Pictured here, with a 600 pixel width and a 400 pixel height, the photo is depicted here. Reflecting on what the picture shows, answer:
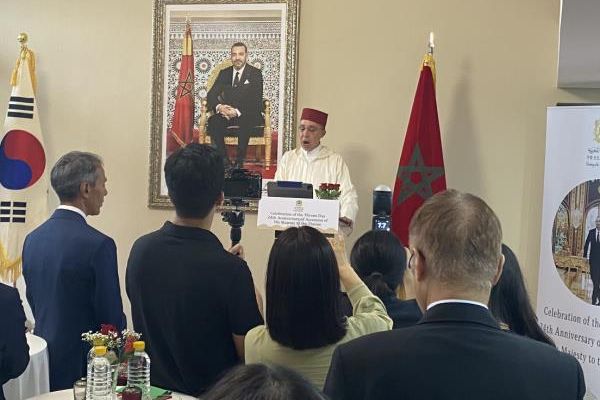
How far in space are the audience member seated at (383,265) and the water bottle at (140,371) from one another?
0.70 m

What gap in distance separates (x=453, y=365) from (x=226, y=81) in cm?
410

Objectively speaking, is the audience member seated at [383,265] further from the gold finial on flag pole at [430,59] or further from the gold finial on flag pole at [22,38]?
the gold finial on flag pole at [22,38]

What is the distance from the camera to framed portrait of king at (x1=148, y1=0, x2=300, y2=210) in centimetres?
486

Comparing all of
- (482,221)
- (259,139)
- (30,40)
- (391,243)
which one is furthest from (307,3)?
(482,221)

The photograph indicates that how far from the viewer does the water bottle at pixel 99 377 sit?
75.2 inches

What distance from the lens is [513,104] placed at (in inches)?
179

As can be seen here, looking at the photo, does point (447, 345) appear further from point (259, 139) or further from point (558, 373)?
point (259, 139)

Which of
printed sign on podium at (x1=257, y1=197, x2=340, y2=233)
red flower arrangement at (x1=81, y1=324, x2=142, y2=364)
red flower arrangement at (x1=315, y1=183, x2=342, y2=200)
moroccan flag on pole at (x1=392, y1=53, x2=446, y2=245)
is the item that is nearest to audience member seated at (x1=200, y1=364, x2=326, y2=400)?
red flower arrangement at (x1=81, y1=324, x2=142, y2=364)

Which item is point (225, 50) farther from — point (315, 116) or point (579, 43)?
point (579, 43)

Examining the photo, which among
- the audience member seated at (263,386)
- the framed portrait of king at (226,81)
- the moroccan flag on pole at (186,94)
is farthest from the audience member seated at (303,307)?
the moroccan flag on pole at (186,94)

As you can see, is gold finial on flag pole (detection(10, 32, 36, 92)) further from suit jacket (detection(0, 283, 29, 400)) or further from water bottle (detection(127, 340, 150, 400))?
water bottle (detection(127, 340, 150, 400))

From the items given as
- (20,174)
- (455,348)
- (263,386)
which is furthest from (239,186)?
(263,386)

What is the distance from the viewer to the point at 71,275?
2.45 meters

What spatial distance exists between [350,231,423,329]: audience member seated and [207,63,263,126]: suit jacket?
2821 millimetres
